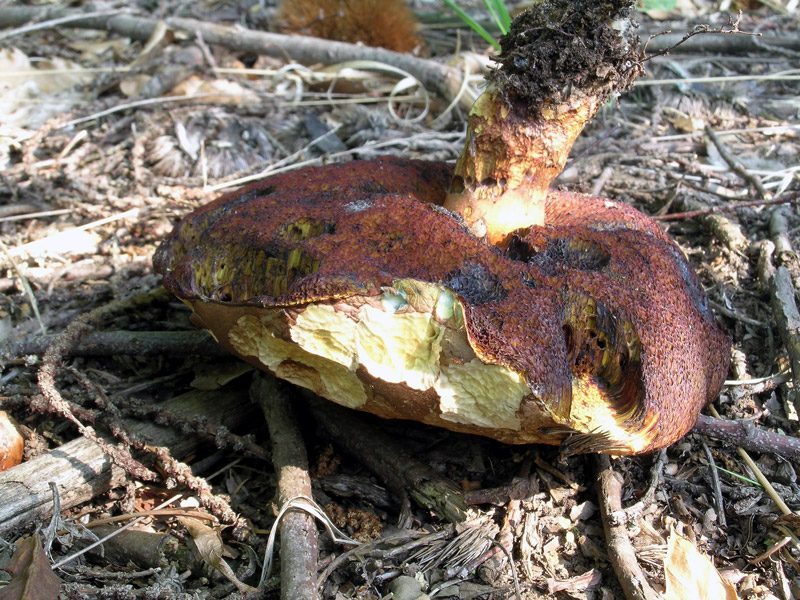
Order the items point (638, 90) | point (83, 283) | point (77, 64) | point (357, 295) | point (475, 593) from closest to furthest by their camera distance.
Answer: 1. point (357, 295)
2. point (475, 593)
3. point (83, 283)
4. point (638, 90)
5. point (77, 64)

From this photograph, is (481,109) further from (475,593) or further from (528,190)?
(475,593)

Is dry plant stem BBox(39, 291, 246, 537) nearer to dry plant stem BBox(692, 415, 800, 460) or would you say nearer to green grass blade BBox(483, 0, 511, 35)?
dry plant stem BBox(692, 415, 800, 460)

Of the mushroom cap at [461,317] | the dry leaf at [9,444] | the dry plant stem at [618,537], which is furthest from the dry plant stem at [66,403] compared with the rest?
the dry plant stem at [618,537]

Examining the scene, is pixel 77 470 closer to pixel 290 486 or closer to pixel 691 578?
pixel 290 486

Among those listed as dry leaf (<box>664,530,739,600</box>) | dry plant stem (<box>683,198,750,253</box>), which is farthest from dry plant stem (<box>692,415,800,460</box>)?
dry plant stem (<box>683,198,750,253</box>)

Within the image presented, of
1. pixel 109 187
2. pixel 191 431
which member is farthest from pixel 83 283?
pixel 191 431
